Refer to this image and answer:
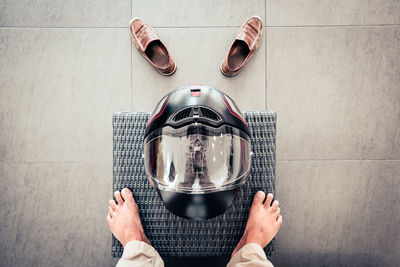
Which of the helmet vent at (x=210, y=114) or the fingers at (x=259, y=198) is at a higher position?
the helmet vent at (x=210, y=114)

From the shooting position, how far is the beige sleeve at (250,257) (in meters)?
0.75

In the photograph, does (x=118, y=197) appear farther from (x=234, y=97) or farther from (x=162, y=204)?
(x=234, y=97)

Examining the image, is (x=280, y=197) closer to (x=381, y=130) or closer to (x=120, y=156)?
(x=381, y=130)

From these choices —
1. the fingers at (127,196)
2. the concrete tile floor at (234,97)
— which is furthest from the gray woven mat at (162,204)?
the concrete tile floor at (234,97)

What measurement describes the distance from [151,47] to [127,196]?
0.70 m

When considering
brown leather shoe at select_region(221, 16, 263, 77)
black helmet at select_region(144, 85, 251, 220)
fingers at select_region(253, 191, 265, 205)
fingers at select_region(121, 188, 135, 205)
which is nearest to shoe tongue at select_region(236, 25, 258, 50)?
brown leather shoe at select_region(221, 16, 263, 77)

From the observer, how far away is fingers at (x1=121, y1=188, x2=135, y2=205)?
2.60ft

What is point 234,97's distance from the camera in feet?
3.51

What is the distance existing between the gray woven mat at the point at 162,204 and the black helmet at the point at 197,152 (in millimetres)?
179

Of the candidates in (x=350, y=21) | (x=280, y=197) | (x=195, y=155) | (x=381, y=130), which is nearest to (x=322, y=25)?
(x=350, y=21)


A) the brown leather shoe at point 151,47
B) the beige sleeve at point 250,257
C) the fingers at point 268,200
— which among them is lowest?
the beige sleeve at point 250,257

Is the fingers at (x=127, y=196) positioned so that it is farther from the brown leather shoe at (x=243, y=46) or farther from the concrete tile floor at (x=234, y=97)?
the brown leather shoe at (x=243, y=46)

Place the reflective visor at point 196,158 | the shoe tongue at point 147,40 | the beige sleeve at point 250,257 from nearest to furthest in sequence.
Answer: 1. the reflective visor at point 196,158
2. the beige sleeve at point 250,257
3. the shoe tongue at point 147,40

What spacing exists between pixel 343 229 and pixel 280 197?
1.16ft
